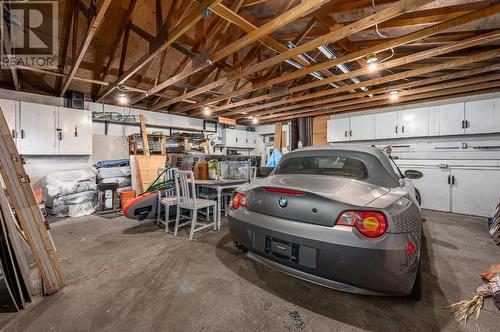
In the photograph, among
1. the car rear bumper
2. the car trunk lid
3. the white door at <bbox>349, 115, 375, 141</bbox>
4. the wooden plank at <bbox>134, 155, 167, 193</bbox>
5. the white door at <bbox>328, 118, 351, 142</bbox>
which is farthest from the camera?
the white door at <bbox>328, 118, 351, 142</bbox>

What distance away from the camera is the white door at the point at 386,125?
540cm

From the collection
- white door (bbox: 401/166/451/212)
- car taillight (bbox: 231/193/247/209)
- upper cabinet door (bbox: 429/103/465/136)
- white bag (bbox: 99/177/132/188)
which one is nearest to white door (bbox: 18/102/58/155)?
white bag (bbox: 99/177/132/188)

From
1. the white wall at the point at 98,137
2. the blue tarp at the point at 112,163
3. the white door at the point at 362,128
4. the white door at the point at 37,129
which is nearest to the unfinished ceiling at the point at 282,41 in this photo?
the white wall at the point at 98,137

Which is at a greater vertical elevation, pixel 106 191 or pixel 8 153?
pixel 8 153

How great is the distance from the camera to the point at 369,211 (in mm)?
1302

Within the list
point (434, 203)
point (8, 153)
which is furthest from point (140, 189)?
point (434, 203)

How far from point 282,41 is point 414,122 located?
408 centimetres

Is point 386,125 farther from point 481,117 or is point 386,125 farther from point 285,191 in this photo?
point 285,191

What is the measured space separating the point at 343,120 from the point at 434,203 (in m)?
2.99

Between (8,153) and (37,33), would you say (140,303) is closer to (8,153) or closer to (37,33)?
(8,153)

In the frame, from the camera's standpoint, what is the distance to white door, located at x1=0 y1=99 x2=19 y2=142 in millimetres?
3939

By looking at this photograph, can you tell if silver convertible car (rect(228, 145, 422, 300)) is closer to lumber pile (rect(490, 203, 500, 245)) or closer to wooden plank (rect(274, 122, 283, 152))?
lumber pile (rect(490, 203, 500, 245))

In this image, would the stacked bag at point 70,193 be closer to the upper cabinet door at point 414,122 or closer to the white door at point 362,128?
the white door at point 362,128

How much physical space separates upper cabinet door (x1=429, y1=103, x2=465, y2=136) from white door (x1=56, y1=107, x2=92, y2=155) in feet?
26.1
